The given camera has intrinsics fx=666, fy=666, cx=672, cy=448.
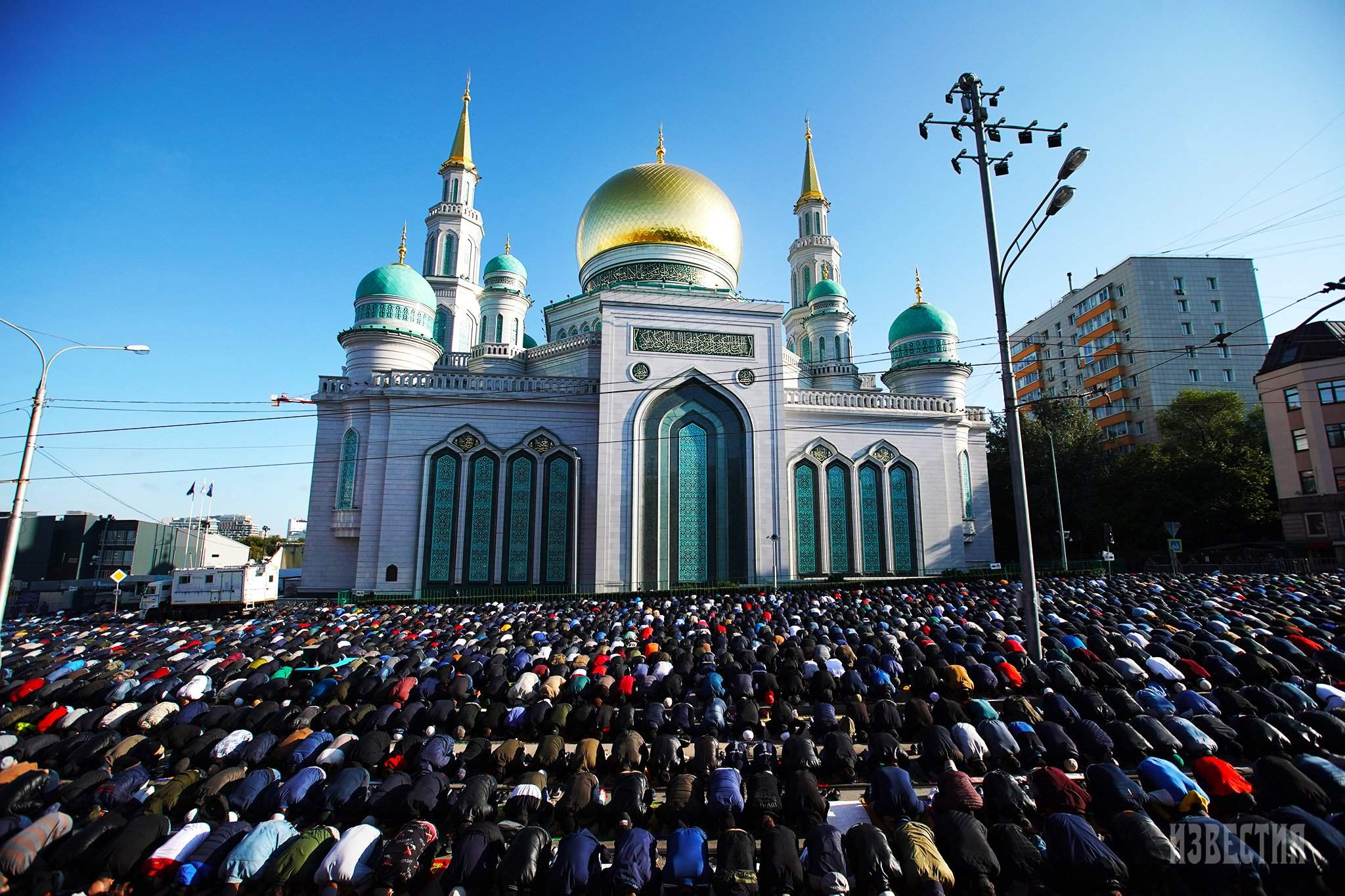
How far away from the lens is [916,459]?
81.5 feet

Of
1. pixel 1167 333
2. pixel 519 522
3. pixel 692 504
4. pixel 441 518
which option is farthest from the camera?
pixel 1167 333

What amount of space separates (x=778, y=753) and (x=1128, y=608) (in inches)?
400

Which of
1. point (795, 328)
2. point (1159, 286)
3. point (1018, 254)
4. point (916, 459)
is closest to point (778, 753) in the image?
point (1018, 254)

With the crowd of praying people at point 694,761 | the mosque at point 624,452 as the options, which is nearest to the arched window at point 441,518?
the mosque at point 624,452

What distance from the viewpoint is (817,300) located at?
29125 millimetres

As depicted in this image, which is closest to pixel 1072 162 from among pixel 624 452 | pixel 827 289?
pixel 624 452

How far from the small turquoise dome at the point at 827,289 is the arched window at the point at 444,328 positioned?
50.4ft

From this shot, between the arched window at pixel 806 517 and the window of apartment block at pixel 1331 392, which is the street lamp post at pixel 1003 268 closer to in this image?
the arched window at pixel 806 517

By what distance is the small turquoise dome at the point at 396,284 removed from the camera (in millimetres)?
23188

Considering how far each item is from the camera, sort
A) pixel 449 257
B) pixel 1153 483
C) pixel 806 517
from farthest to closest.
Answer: pixel 1153 483 < pixel 449 257 < pixel 806 517

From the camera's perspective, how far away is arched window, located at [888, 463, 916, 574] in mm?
23734

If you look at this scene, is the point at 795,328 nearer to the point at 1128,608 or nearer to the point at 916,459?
the point at 916,459

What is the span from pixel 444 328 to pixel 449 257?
9.42ft

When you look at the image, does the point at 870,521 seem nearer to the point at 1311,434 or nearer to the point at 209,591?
the point at 1311,434
